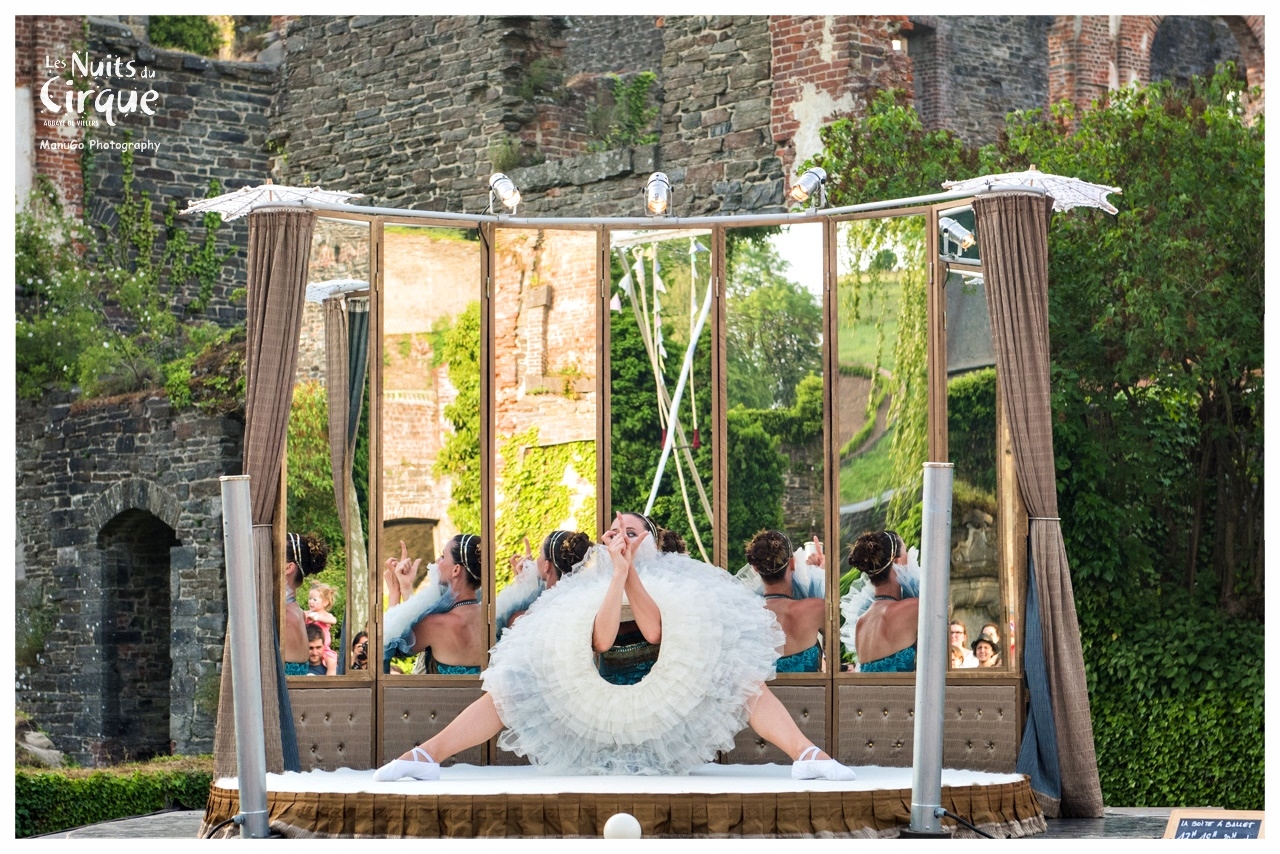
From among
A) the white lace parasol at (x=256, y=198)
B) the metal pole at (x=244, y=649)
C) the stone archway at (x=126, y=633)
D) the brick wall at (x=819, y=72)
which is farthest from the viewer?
the stone archway at (x=126, y=633)

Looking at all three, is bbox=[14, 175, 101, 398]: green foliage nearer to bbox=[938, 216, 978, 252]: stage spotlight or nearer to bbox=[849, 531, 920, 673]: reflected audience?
bbox=[849, 531, 920, 673]: reflected audience

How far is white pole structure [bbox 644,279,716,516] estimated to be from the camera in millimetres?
8609

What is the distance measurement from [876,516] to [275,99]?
10888 mm

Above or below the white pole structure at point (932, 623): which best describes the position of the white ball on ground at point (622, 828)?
below

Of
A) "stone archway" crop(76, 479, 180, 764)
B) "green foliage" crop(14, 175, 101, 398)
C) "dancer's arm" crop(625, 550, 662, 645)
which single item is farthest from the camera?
"green foliage" crop(14, 175, 101, 398)

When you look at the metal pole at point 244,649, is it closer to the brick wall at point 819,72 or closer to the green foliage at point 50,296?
the brick wall at point 819,72

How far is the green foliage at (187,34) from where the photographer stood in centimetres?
1975

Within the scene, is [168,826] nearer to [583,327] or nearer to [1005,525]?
[583,327]

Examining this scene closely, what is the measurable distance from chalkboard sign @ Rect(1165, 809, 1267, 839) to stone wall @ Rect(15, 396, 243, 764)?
29.5 feet

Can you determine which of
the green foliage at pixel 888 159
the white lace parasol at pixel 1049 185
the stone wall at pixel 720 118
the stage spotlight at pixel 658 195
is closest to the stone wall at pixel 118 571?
the stone wall at pixel 720 118

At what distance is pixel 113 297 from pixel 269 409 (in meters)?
9.73

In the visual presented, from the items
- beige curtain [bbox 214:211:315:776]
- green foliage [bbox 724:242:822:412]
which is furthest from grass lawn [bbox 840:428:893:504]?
beige curtain [bbox 214:211:315:776]

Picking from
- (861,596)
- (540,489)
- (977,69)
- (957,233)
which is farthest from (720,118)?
(977,69)

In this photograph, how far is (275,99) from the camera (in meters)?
17.5
